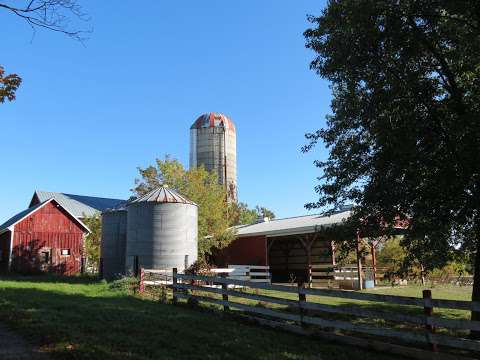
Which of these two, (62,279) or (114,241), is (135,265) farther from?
(62,279)

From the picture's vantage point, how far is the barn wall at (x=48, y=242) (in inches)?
1410

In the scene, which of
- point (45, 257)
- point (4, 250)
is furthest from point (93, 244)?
point (4, 250)

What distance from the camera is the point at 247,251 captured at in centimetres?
3253

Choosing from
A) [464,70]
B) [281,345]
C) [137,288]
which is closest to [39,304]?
[137,288]

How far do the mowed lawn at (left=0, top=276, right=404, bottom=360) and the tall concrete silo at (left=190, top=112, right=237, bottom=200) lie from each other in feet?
128

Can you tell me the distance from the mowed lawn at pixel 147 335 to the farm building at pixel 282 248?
52.3ft

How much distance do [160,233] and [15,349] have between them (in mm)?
15100

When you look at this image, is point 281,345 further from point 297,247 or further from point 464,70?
point 297,247

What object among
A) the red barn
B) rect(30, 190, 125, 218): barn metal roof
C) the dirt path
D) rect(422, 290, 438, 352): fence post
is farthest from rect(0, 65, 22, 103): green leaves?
rect(30, 190, 125, 218): barn metal roof

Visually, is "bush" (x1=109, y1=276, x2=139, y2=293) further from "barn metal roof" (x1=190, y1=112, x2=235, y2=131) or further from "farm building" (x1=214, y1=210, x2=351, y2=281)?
"barn metal roof" (x1=190, y1=112, x2=235, y2=131)

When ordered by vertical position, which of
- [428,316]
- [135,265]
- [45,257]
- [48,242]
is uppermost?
[48,242]

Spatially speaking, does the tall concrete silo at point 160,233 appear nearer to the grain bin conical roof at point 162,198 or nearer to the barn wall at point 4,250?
the grain bin conical roof at point 162,198

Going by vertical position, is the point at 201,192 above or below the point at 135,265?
above

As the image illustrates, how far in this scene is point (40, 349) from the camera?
7773 mm
